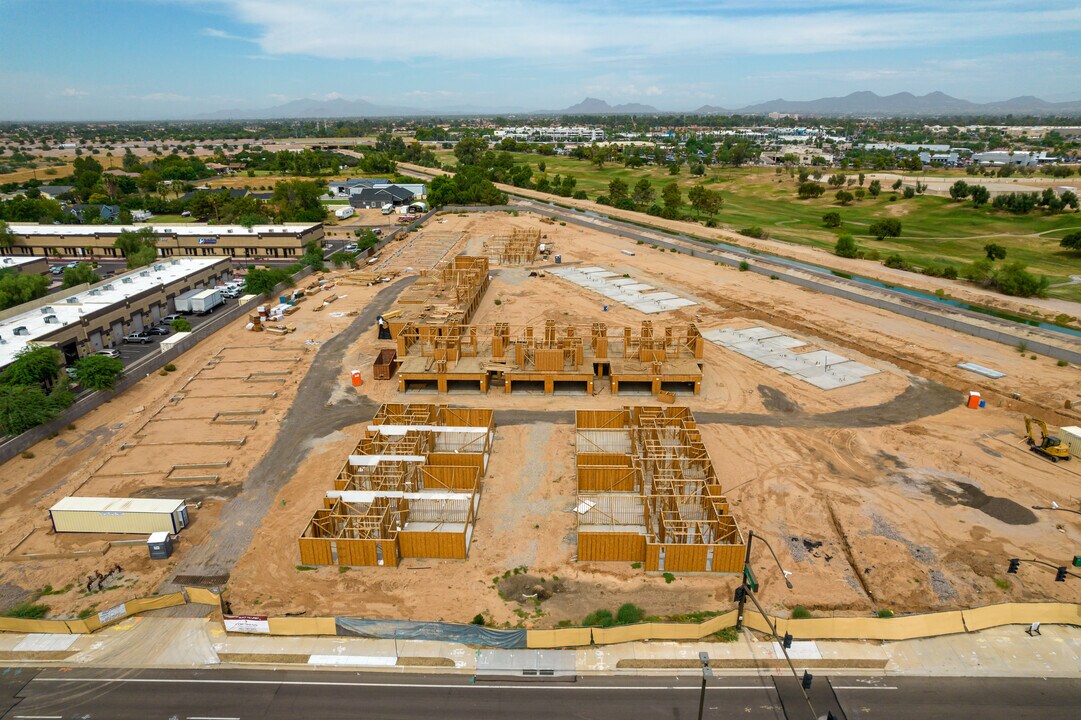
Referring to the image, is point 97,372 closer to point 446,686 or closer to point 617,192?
point 446,686

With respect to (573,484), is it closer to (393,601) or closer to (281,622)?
(393,601)

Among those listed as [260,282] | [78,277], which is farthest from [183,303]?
[78,277]

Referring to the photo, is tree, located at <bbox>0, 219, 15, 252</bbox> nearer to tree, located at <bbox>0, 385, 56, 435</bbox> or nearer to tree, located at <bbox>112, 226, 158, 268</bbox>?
tree, located at <bbox>112, 226, 158, 268</bbox>

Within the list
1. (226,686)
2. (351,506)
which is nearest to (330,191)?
Result: (351,506)

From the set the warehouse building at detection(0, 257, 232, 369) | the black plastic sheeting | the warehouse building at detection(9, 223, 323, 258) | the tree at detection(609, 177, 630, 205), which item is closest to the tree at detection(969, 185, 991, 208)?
the tree at detection(609, 177, 630, 205)

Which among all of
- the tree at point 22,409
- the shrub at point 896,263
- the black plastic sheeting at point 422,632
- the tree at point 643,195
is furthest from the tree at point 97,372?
the tree at point 643,195
